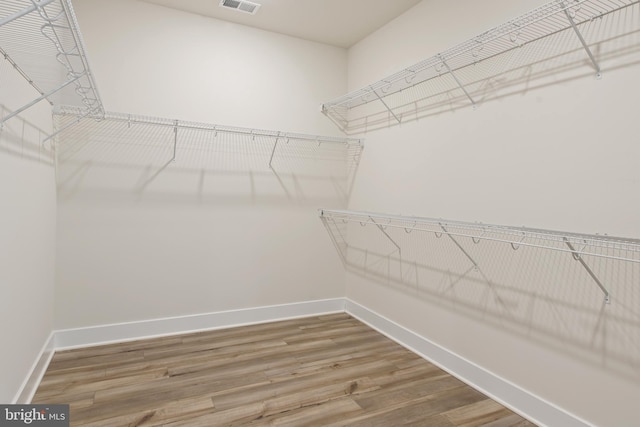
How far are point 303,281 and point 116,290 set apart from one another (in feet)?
4.91

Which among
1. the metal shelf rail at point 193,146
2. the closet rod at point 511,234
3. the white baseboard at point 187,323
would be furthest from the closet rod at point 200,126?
the white baseboard at point 187,323

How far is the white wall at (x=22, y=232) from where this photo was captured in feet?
4.94

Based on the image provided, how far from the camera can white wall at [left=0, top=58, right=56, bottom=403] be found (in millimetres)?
1505

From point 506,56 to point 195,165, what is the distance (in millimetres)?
2254

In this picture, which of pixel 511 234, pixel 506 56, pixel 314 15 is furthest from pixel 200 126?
pixel 511 234

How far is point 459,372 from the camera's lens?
2.25 meters

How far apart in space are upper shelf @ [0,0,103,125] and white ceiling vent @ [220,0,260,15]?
1.29m

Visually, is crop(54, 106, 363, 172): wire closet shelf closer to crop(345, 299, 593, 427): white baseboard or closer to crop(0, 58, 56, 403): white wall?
crop(0, 58, 56, 403): white wall

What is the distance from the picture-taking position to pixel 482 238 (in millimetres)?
1889

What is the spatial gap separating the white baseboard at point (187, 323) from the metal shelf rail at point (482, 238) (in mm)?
559

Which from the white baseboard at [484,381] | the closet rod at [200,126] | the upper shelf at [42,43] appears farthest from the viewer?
the closet rod at [200,126]

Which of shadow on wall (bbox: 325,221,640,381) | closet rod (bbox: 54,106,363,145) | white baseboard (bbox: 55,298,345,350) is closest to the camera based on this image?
shadow on wall (bbox: 325,221,640,381)

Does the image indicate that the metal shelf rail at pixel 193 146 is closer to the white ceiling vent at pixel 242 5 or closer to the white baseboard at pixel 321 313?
the white ceiling vent at pixel 242 5

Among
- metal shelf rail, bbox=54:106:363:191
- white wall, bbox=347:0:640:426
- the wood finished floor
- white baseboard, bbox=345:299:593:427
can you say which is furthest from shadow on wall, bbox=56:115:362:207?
white baseboard, bbox=345:299:593:427
